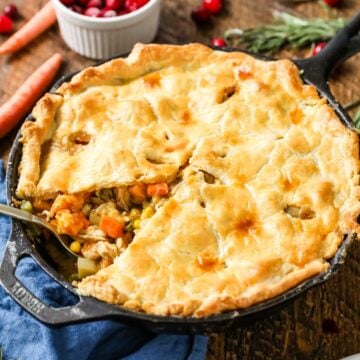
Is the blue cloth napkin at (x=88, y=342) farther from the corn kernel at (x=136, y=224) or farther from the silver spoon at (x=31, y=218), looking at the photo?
the corn kernel at (x=136, y=224)

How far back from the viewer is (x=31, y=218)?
12.7 feet

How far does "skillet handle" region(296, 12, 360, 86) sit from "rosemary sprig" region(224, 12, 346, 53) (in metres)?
1.09

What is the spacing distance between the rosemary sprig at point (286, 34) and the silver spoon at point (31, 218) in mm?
2606

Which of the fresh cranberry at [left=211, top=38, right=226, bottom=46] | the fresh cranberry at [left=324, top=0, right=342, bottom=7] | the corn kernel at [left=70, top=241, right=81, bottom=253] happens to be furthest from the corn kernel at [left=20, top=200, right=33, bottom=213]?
the fresh cranberry at [left=324, top=0, right=342, bottom=7]

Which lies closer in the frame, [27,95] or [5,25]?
[27,95]

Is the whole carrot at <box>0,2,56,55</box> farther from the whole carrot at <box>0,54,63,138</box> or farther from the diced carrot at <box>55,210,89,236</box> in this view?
the diced carrot at <box>55,210,89,236</box>

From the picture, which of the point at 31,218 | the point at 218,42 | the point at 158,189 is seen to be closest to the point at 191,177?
the point at 158,189

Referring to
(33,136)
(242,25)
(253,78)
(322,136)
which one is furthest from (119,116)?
(242,25)

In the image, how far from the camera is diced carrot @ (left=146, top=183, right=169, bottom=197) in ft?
13.3

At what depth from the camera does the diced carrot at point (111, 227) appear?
396 centimetres

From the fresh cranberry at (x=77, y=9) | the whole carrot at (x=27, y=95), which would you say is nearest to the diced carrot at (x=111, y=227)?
the whole carrot at (x=27, y=95)

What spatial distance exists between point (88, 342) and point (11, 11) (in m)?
3.21

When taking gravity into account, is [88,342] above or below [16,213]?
below

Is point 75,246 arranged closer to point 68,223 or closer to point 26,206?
point 68,223
